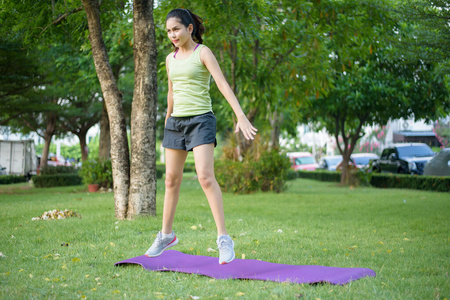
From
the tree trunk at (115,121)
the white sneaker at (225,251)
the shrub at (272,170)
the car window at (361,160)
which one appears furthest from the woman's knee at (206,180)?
the car window at (361,160)

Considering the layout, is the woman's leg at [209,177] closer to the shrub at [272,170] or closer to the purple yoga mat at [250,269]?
the purple yoga mat at [250,269]

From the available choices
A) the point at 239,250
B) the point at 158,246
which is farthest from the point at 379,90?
the point at 158,246

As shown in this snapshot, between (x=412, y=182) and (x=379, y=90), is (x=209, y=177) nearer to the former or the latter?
(x=379, y=90)

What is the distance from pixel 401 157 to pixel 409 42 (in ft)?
44.9

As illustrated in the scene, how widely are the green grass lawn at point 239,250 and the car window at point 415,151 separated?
502 inches

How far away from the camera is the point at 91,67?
16.0 meters

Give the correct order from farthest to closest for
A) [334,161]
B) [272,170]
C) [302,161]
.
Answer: [302,161], [334,161], [272,170]

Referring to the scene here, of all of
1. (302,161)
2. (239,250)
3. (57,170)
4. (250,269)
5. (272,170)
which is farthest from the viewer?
(302,161)

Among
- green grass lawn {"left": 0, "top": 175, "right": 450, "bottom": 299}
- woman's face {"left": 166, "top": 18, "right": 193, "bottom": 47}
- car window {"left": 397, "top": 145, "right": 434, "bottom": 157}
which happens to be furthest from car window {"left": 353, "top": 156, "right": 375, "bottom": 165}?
woman's face {"left": 166, "top": 18, "right": 193, "bottom": 47}

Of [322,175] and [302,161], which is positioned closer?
[322,175]

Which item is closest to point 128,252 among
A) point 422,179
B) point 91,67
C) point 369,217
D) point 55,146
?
point 369,217

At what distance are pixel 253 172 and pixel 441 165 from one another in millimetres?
7166

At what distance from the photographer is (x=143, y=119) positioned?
752 cm

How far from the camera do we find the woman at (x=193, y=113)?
4.16 m
